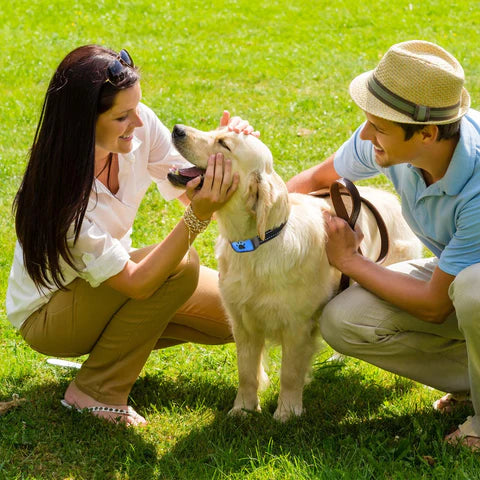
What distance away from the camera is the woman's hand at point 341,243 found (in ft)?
11.4

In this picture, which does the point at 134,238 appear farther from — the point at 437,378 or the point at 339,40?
the point at 339,40

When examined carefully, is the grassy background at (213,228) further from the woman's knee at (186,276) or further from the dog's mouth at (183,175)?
the dog's mouth at (183,175)

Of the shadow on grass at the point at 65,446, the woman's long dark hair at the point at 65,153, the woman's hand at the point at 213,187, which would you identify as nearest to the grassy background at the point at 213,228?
the shadow on grass at the point at 65,446

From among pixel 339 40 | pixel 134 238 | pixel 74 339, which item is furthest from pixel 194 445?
pixel 339 40

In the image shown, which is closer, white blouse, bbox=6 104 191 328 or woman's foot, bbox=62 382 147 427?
white blouse, bbox=6 104 191 328

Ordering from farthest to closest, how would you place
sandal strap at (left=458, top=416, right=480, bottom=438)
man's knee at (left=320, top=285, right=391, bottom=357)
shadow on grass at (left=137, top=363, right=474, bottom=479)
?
man's knee at (left=320, top=285, right=391, bottom=357) → sandal strap at (left=458, top=416, right=480, bottom=438) → shadow on grass at (left=137, top=363, right=474, bottom=479)

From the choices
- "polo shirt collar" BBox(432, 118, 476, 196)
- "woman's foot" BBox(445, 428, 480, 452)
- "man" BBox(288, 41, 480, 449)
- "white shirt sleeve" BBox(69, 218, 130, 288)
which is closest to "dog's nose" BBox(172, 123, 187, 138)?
"white shirt sleeve" BBox(69, 218, 130, 288)

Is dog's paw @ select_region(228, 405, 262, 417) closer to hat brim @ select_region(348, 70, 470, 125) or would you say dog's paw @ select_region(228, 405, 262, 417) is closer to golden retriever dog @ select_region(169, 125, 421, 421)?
golden retriever dog @ select_region(169, 125, 421, 421)

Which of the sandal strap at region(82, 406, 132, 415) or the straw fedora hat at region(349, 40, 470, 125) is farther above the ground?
the straw fedora hat at region(349, 40, 470, 125)

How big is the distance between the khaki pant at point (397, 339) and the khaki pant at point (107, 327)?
2.52ft

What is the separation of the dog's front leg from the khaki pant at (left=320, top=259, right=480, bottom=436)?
417 mm

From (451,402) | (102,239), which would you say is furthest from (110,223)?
(451,402)

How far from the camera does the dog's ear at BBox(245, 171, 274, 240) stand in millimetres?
3268

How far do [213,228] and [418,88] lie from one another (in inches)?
111
